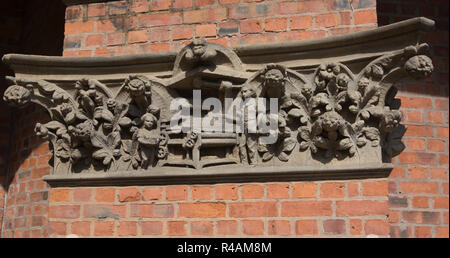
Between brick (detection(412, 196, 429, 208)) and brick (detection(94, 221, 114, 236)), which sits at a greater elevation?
brick (detection(412, 196, 429, 208))

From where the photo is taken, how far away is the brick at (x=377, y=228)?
7.78 ft

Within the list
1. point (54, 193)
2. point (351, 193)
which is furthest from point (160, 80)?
point (351, 193)

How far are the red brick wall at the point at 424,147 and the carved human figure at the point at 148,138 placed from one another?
1775mm

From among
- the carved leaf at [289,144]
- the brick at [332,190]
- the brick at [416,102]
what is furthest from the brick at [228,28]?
the brick at [416,102]

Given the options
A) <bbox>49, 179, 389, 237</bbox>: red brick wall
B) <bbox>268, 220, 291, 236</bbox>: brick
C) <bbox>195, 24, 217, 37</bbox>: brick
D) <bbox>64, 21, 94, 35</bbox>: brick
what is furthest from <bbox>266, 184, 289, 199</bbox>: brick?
<bbox>64, 21, 94, 35</bbox>: brick

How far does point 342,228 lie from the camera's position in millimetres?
2404

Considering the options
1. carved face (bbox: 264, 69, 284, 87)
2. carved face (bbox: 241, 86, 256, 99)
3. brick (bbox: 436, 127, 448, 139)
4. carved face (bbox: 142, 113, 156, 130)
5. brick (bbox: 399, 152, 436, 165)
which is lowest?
carved face (bbox: 142, 113, 156, 130)

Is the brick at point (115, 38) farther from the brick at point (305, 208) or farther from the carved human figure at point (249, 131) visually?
the brick at point (305, 208)

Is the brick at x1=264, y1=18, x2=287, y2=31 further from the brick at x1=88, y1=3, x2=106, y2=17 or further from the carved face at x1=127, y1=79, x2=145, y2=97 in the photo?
the brick at x1=88, y1=3, x2=106, y2=17

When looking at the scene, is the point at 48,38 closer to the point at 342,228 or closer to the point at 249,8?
the point at 249,8

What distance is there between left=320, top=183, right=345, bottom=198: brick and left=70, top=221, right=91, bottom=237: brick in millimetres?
1240

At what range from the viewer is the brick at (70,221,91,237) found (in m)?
2.67

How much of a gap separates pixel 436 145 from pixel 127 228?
2291mm

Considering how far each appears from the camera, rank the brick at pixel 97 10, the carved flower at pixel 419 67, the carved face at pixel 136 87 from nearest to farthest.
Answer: the carved flower at pixel 419 67, the carved face at pixel 136 87, the brick at pixel 97 10
